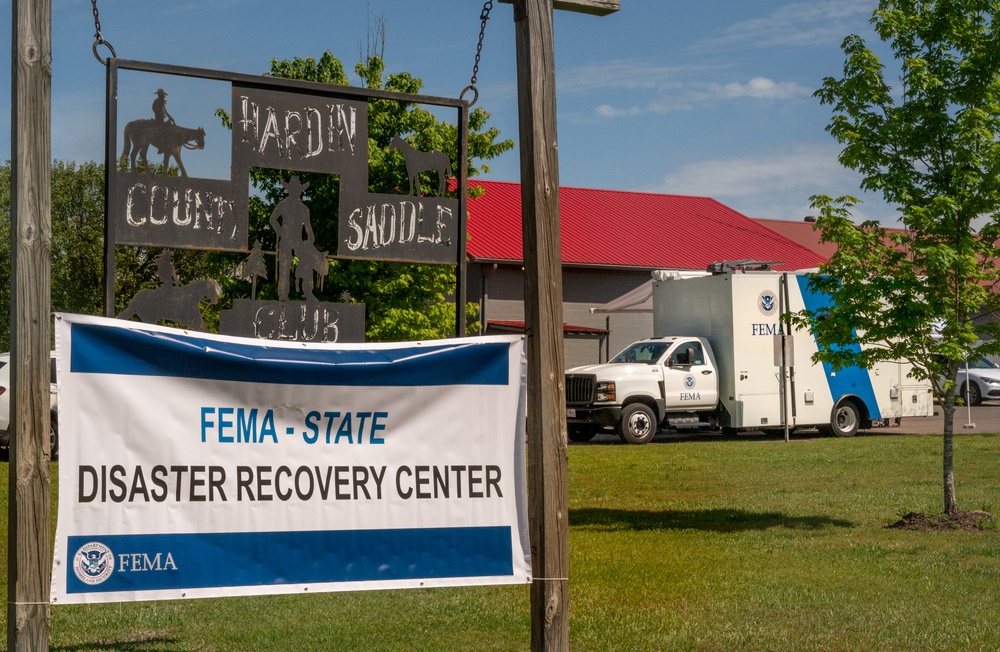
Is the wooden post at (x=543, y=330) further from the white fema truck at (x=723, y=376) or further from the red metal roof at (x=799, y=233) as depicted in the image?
the red metal roof at (x=799, y=233)

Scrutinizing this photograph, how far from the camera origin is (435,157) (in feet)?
25.3

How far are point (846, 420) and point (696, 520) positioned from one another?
15448mm

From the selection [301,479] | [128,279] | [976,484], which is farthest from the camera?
[128,279]

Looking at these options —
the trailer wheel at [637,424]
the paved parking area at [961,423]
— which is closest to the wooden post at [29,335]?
the trailer wheel at [637,424]

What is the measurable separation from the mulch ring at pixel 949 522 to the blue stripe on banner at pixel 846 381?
14186 millimetres

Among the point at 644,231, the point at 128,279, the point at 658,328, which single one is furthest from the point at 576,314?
the point at 128,279

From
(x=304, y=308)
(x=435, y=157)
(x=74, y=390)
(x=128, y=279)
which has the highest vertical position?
(x=128, y=279)

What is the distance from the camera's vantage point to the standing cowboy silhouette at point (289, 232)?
7363 mm

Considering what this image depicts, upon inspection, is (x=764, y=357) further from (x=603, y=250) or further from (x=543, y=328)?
(x=543, y=328)

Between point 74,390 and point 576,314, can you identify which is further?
point 576,314

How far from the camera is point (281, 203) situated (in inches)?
292

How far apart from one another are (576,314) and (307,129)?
32.5 meters

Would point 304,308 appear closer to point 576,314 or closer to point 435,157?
point 435,157

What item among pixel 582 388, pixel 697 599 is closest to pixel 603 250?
pixel 582 388
